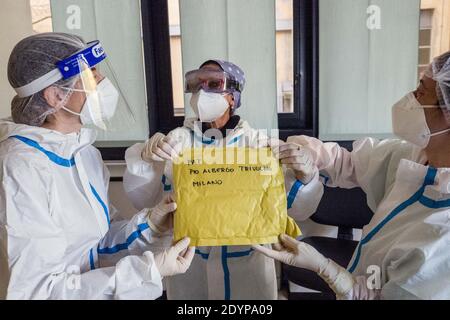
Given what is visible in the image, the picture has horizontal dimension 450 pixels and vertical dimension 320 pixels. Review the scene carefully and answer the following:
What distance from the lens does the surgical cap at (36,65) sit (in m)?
0.97

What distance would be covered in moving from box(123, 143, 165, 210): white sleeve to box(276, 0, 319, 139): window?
0.83 meters

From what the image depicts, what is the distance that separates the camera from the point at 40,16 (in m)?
1.94

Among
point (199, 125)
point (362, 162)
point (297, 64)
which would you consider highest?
point (297, 64)

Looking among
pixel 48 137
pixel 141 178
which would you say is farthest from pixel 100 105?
pixel 141 178

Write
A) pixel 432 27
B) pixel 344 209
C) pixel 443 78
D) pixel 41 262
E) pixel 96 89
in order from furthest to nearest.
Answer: pixel 344 209 < pixel 432 27 < pixel 96 89 < pixel 443 78 < pixel 41 262

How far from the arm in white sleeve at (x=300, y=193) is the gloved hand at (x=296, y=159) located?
0.02 meters

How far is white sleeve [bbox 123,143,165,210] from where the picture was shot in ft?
3.89

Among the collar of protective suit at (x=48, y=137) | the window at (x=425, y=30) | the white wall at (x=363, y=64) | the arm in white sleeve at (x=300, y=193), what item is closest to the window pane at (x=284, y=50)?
the white wall at (x=363, y=64)

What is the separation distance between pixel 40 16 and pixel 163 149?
1405 mm

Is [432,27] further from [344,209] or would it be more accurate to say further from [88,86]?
[88,86]

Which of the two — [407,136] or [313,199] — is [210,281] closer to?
[313,199]

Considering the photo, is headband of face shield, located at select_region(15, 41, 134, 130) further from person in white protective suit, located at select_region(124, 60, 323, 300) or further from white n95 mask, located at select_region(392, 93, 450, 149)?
white n95 mask, located at select_region(392, 93, 450, 149)
